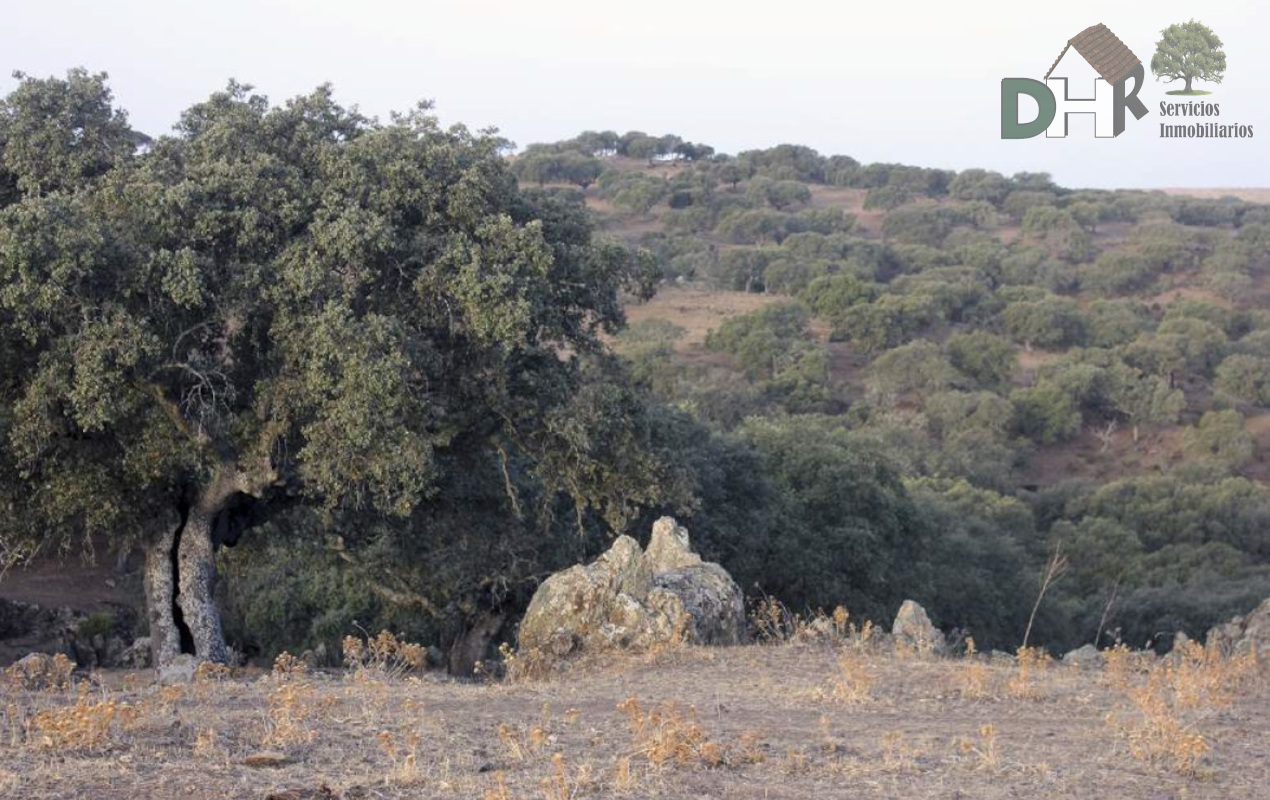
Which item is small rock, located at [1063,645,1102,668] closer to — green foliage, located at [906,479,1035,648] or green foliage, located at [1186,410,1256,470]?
green foliage, located at [906,479,1035,648]

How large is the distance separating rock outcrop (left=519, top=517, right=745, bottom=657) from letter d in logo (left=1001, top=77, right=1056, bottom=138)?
3168 cm

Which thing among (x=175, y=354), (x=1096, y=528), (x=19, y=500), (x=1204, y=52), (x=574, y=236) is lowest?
(x=1096, y=528)

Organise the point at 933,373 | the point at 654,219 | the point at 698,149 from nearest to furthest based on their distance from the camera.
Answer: the point at 933,373 → the point at 654,219 → the point at 698,149

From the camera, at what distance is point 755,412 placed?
4438 cm

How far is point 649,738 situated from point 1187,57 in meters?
46.4

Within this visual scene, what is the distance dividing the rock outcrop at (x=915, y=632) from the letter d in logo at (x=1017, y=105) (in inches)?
1206

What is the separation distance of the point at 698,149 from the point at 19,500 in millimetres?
109487

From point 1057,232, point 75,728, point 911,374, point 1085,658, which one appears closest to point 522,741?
point 75,728

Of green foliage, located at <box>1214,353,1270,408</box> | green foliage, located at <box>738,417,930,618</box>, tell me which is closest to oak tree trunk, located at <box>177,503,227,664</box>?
green foliage, located at <box>738,417,930,618</box>

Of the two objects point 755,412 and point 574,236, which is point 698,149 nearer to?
point 755,412

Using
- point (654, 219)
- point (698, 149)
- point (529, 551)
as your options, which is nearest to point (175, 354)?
point (529, 551)

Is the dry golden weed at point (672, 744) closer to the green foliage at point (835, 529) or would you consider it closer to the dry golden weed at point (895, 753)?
the dry golden weed at point (895, 753)

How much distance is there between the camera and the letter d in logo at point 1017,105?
1631 inches

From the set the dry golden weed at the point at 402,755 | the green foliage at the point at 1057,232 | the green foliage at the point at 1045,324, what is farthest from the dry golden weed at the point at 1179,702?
the green foliage at the point at 1057,232
